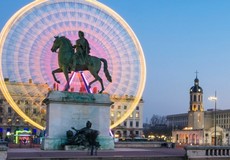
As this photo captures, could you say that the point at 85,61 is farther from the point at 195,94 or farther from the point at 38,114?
the point at 195,94

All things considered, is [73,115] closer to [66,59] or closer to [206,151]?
[66,59]

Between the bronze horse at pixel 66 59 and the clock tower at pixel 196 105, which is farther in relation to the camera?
the clock tower at pixel 196 105

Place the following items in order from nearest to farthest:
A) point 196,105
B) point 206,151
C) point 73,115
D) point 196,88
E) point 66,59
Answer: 1. point 206,151
2. point 73,115
3. point 66,59
4. point 196,88
5. point 196,105

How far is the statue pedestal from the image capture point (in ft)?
132

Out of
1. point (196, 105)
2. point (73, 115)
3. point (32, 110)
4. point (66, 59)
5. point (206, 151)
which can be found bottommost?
point (206, 151)

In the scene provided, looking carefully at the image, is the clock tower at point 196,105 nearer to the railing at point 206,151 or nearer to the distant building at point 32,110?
the distant building at point 32,110

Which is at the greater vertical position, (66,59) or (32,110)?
(66,59)

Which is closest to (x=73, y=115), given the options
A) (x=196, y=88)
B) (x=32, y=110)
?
(x=32, y=110)

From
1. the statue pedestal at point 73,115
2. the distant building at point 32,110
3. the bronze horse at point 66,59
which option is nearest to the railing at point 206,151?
the statue pedestal at point 73,115

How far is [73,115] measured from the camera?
40969 millimetres

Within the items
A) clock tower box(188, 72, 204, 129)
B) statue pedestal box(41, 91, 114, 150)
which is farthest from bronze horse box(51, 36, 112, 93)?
clock tower box(188, 72, 204, 129)

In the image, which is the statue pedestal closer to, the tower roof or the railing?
the railing

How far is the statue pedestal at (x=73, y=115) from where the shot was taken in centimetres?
4009

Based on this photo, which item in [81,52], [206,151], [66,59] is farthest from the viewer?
[81,52]
